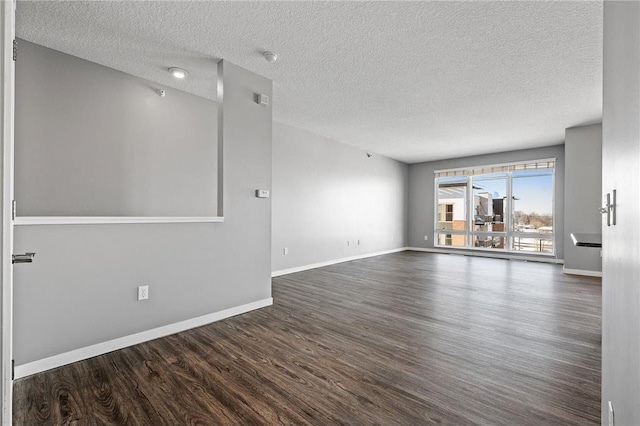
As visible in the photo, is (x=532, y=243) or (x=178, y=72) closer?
(x=178, y=72)

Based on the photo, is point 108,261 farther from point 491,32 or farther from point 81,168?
point 491,32

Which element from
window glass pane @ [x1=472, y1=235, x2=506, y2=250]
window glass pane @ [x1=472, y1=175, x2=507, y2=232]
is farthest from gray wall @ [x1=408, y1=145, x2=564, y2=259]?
window glass pane @ [x1=472, y1=235, x2=506, y2=250]

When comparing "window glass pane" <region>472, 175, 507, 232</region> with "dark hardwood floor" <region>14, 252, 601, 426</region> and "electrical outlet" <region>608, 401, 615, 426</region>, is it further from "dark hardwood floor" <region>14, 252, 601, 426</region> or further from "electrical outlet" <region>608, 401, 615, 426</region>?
"electrical outlet" <region>608, 401, 615, 426</region>

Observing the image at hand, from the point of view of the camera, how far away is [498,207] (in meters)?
7.36

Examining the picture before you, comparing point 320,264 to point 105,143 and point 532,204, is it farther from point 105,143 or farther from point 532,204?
point 532,204

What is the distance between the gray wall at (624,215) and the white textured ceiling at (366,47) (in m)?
1.67

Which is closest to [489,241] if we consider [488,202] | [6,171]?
[488,202]

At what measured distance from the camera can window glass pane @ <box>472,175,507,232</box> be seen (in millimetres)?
7312

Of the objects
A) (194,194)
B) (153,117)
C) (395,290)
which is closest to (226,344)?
(194,194)

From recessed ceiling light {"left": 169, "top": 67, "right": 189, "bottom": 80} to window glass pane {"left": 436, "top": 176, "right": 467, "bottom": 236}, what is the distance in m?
7.22

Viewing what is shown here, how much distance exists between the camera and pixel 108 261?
2.28 meters

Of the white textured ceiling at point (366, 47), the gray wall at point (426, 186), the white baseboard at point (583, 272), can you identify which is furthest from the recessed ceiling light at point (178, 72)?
the gray wall at point (426, 186)

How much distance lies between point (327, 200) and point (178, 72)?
363 centimetres

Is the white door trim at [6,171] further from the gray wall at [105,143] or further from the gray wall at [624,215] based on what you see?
the gray wall at [105,143]
